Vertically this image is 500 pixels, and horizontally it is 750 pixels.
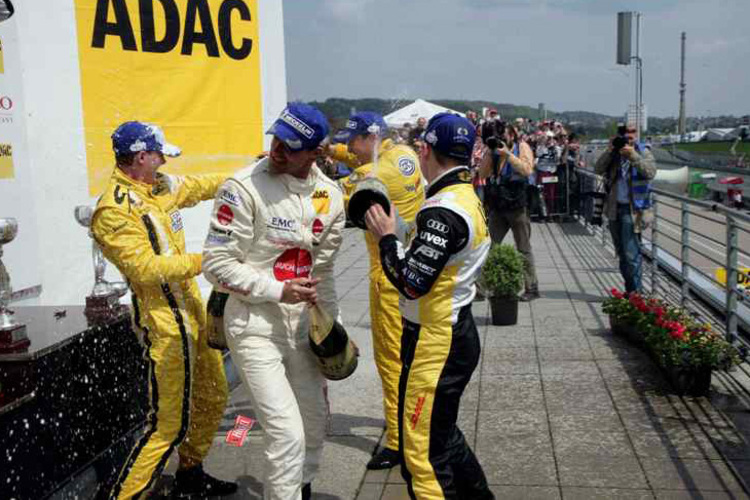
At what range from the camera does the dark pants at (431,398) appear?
339cm

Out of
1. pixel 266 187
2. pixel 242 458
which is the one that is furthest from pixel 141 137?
pixel 242 458

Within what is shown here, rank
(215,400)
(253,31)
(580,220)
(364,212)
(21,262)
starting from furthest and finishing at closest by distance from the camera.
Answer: (580,220), (253,31), (21,262), (215,400), (364,212)

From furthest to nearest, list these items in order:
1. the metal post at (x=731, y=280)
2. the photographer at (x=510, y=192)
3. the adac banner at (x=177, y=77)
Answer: the photographer at (x=510, y=192) < the metal post at (x=731, y=280) < the adac banner at (x=177, y=77)

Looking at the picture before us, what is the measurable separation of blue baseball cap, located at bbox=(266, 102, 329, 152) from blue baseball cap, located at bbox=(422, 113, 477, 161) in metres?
0.50

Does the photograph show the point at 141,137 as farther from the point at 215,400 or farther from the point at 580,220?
the point at 580,220

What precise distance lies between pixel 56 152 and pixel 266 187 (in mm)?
2063

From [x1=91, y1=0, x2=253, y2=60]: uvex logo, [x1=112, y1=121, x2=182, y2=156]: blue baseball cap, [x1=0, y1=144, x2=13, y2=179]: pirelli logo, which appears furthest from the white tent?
[x1=112, y1=121, x2=182, y2=156]: blue baseball cap

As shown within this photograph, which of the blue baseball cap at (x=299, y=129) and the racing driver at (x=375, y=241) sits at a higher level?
the blue baseball cap at (x=299, y=129)

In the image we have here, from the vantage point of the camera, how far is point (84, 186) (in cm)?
520

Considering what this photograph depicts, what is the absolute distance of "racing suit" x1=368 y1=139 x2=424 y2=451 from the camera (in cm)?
480

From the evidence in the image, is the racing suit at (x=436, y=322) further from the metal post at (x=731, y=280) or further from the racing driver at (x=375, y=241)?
the metal post at (x=731, y=280)

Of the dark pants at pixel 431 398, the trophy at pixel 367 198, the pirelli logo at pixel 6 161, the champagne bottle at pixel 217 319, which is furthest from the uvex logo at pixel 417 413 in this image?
the pirelli logo at pixel 6 161

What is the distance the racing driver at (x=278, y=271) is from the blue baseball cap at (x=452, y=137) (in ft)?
1.62

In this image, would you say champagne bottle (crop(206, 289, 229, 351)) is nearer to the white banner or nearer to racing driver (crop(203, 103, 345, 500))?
racing driver (crop(203, 103, 345, 500))
